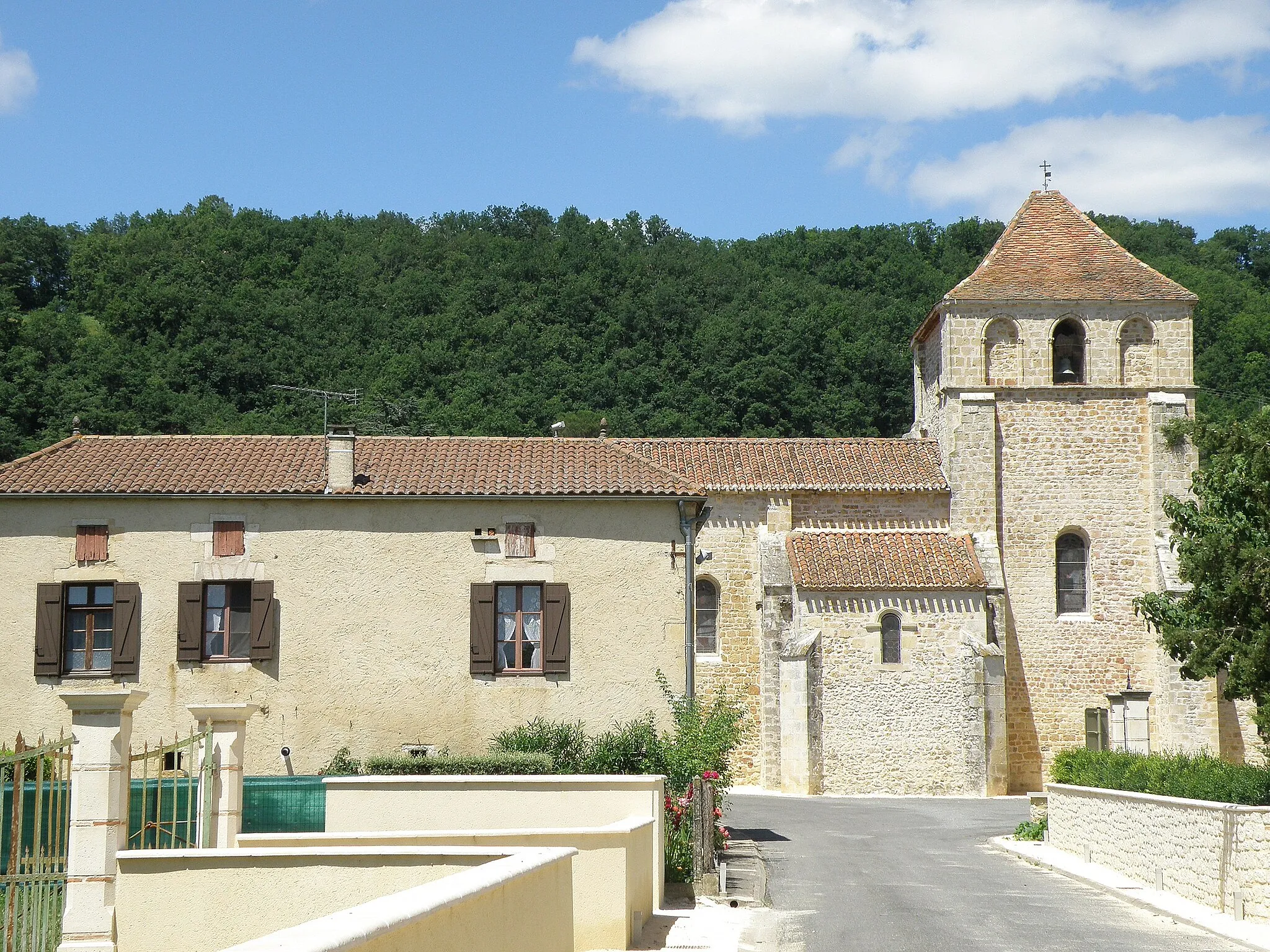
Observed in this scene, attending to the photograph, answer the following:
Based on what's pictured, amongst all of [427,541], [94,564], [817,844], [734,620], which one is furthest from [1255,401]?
[94,564]

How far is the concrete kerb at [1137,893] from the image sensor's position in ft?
41.8

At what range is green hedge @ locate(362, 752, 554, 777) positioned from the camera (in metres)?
16.1

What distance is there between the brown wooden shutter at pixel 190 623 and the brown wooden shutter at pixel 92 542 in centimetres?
124

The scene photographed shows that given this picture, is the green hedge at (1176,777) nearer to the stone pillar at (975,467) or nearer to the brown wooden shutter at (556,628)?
the brown wooden shutter at (556,628)

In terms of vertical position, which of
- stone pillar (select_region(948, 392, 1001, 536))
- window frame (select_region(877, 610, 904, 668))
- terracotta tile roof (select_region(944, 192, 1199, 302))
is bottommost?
window frame (select_region(877, 610, 904, 668))

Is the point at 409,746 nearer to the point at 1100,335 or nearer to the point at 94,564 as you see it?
the point at 94,564

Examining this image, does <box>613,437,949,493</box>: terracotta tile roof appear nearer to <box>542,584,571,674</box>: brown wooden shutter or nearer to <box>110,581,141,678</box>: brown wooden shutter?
<box>542,584,571,674</box>: brown wooden shutter

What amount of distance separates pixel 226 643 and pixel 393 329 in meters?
46.1

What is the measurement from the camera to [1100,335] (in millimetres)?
32281

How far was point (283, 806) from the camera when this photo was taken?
14.4 metres

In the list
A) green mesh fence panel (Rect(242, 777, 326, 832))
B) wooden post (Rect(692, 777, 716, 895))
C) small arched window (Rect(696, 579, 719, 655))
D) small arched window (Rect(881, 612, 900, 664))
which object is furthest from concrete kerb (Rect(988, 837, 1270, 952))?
small arched window (Rect(696, 579, 719, 655))

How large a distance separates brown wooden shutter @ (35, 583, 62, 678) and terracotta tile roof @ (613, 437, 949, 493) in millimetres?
14382

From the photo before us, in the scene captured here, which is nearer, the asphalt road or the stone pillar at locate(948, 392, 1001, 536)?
the asphalt road

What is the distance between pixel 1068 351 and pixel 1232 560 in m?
15.5
